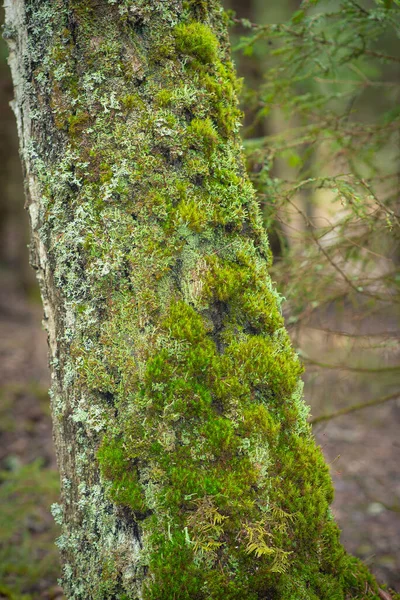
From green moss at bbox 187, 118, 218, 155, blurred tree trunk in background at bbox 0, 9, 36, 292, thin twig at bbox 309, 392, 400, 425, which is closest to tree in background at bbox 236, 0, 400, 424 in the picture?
thin twig at bbox 309, 392, 400, 425

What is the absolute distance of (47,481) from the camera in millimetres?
4574

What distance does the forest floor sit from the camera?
11.9 ft

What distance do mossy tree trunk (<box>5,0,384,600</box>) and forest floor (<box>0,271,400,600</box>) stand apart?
488mm

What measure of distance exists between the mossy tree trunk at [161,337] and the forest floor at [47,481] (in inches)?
A: 19.2

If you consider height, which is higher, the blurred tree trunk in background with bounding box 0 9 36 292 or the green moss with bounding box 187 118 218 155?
the blurred tree trunk in background with bounding box 0 9 36 292

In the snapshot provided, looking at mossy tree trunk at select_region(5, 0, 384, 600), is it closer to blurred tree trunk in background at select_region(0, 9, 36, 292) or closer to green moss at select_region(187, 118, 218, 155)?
green moss at select_region(187, 118, 218, 155)

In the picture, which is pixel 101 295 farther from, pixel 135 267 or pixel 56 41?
pixel 56 41

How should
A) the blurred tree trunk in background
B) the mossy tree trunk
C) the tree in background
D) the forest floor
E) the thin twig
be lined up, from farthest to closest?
1. the blurred tree trunk in background
2. the forest floor
3. the thin twig
4. the tree in background
5. the mossy tree trunk

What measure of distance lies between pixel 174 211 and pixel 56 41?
Result: 0.87 metres

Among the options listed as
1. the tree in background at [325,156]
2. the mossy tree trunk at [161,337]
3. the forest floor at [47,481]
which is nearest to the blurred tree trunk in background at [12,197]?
the forest floor at [47,481]

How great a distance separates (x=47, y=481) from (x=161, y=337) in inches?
142

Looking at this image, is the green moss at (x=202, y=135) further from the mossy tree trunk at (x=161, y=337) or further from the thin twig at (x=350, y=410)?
the thin twig at (x=350, y=410)

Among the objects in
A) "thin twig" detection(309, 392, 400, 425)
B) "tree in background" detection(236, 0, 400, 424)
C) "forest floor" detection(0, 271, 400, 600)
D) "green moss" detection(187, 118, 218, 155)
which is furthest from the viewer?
"forest floor" detection(0, 271, 400, 600)

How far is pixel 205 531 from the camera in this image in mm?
1662
